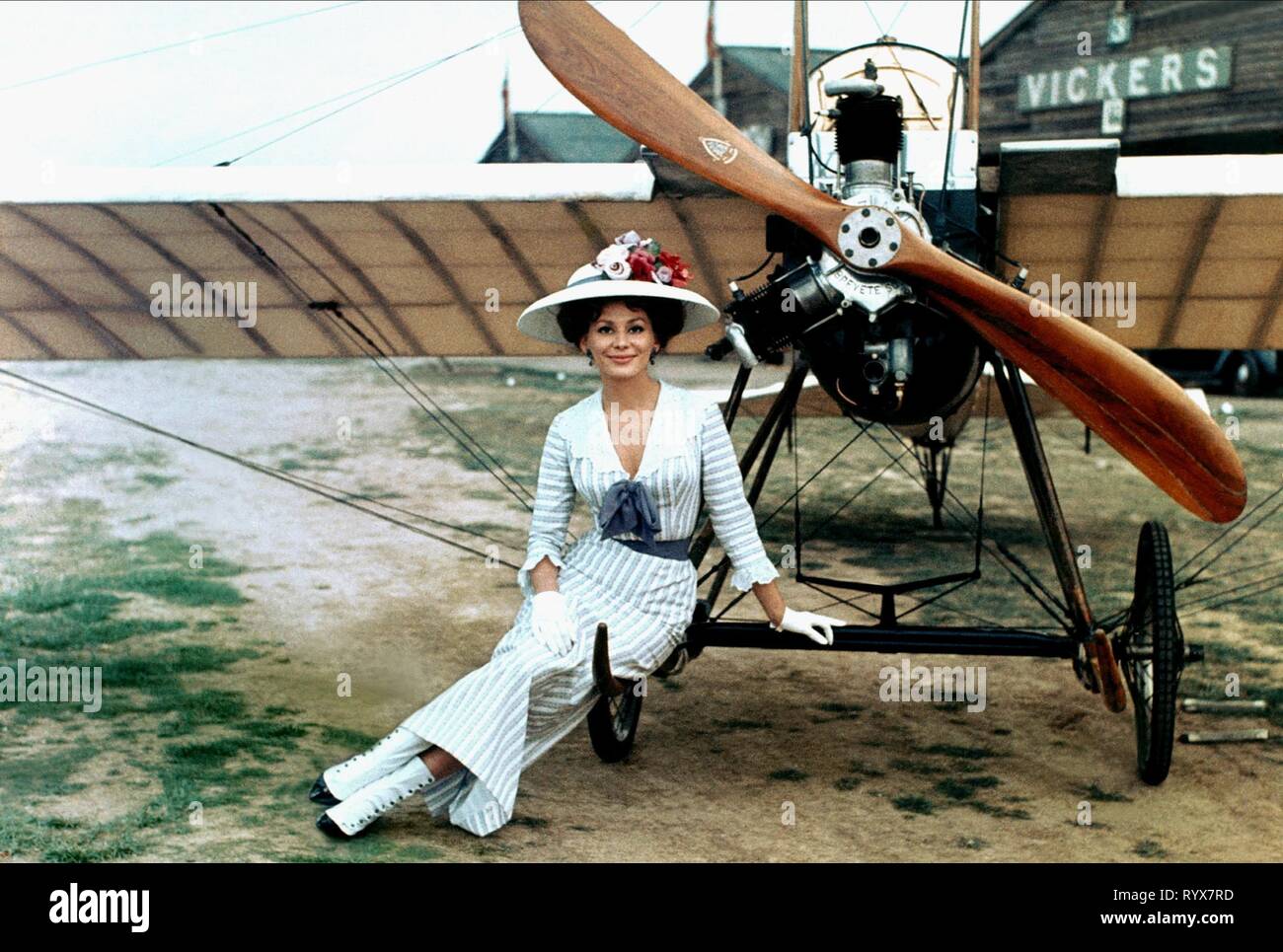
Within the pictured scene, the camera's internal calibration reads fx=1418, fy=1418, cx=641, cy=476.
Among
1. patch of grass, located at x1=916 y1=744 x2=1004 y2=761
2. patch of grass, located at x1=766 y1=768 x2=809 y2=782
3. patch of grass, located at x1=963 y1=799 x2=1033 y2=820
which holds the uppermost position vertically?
patch of grass, located at x1=916 y1=744 x2=1004 y2=761

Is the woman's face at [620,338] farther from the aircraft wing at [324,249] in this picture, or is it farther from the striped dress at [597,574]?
the aircraft wing at [324,249]

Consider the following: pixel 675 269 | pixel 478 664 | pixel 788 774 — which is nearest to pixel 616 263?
pixel 675 269

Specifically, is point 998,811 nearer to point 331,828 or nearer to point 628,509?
point 628,509

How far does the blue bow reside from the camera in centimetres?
421

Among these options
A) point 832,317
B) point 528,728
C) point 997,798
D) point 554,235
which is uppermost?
point 554,235

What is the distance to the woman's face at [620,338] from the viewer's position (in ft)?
13.9

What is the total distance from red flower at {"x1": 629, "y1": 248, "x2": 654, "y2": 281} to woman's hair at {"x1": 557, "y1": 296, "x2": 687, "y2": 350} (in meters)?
0.07

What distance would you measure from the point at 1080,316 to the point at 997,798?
2916 millimetres

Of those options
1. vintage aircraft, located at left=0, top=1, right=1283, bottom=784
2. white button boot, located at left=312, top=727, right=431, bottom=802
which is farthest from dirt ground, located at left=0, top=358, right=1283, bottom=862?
vintage aircraft, located at left=0, top=1, right=1283, bottom=784

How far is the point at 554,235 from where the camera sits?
623 cm
